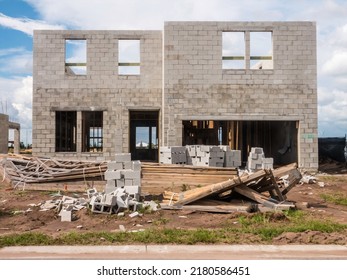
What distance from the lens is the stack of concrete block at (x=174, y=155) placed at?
59.4ft

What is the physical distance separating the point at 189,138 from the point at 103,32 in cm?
947

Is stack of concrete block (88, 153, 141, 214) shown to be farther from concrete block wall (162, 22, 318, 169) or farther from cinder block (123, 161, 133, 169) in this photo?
concrete block wall (162, 22, 318, 169)

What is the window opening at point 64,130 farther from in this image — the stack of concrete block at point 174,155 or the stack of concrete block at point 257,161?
the stack of concrete block at point 257,161

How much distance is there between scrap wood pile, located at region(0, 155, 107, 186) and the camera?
1538 centimetres

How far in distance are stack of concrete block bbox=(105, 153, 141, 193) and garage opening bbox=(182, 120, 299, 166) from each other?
10.9m

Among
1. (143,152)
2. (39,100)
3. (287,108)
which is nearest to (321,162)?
(287,108)

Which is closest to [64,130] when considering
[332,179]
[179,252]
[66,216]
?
[66,216]

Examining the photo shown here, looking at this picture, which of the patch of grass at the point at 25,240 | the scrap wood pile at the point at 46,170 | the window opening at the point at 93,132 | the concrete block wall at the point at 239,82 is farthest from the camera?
the window opening at the point at 93,132

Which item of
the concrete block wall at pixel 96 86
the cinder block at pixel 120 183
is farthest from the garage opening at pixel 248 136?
the cinder block at pixel 120 183

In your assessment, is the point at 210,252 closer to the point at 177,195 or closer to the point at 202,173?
the point at 177,195

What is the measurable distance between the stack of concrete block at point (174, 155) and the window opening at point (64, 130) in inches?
251

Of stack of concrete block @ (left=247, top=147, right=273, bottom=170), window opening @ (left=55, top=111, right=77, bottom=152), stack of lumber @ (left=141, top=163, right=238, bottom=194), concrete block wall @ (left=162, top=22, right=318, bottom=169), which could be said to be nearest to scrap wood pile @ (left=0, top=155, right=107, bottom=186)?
stack of lumber @ (left=141, top=163, right=238, bottom=194)

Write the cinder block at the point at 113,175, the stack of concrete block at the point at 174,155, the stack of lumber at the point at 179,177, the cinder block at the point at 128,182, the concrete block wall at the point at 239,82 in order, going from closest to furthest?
the cinder block at the point at 113,175 < the cinder block at the point at 128,182 < the stack of lumber at the point at 179,177 < the stack of concrete block at the point at 174,155 < the concrete block wall at the point at 239,82

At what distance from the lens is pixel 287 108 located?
68.7 ft
